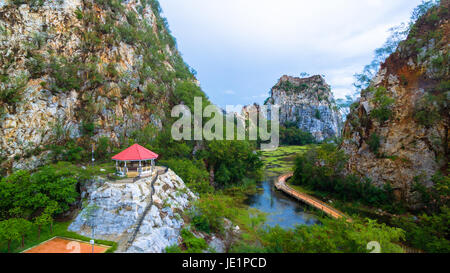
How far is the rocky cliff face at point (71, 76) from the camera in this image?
1995 centimetres

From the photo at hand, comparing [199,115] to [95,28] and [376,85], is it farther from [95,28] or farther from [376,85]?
[376,85]

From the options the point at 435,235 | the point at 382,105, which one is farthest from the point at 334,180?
the point at 435,235

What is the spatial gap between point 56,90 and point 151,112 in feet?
37.8

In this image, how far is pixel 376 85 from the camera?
2783cm

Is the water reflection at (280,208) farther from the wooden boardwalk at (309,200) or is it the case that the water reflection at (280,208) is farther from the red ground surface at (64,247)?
the red ground surface at (64,247)

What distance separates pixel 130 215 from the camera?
14.0 metres

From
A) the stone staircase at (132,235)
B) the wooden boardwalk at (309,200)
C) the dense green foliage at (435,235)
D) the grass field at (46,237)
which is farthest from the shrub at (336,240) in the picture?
the grass field at (46,237)

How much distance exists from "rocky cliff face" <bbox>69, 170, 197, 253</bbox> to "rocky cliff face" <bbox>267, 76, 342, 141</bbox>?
9438 cm

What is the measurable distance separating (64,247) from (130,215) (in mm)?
3754

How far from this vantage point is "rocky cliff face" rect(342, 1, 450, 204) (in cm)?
2211

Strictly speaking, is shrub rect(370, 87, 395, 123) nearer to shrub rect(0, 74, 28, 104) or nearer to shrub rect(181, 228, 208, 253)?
shrub rect(181, 228, 208, 253)

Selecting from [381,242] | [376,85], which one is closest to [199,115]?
[376,85]

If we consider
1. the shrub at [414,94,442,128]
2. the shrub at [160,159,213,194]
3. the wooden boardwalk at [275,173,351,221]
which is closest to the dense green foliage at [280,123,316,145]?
the wooden boardwalk at [275,173,351,221]

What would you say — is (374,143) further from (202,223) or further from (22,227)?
(22,227)
